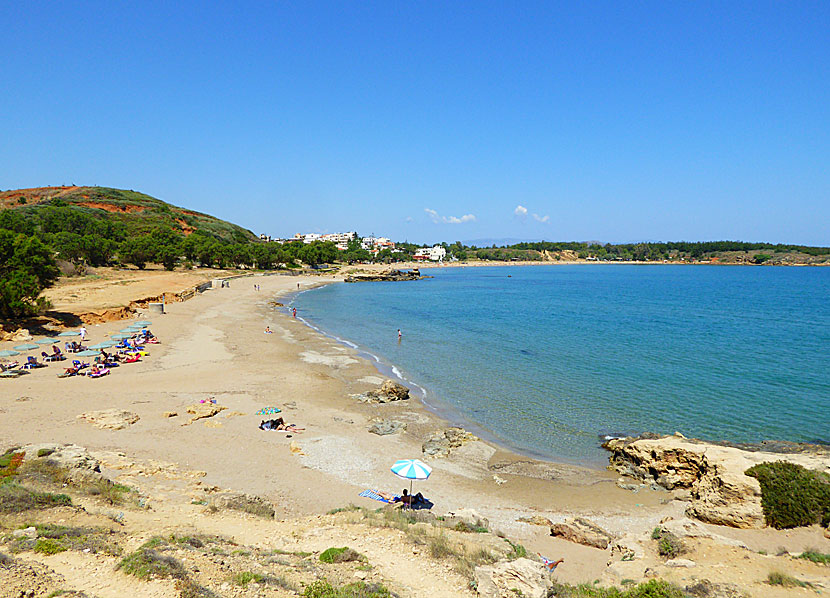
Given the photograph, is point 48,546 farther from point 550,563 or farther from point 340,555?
point 550,563

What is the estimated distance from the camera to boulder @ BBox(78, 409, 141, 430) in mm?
17828

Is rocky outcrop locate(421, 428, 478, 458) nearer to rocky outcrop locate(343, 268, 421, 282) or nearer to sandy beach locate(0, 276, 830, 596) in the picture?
sandy beach locate(0, 276, 830, 596)

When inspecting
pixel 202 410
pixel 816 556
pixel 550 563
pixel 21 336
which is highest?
pixel 21 336

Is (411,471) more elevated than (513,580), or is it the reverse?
(513,580)

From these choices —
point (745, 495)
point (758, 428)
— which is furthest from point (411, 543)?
point (758, 428)

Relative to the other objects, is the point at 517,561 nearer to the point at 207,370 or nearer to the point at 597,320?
the point at 207,370

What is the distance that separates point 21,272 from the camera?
107 ft

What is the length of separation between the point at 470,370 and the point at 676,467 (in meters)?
16.6

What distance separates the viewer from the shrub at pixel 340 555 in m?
9.16

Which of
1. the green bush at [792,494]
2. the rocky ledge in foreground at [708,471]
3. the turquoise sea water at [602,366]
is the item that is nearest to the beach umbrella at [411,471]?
the turquoise sea water at [602,366]

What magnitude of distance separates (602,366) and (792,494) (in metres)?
19.5

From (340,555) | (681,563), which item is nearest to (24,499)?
(340,555)

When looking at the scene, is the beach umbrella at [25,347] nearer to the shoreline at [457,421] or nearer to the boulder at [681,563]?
the shoreline at [457,421]

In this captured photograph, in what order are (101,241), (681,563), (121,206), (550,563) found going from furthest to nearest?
(121,206)
(101,241)
(550,563)
(681,563)
